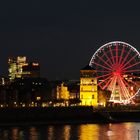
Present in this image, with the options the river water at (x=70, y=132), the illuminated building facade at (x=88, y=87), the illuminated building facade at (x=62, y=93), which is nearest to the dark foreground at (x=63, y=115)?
the river water at (x=70, y=132)

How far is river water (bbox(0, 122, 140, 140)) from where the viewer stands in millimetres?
69938

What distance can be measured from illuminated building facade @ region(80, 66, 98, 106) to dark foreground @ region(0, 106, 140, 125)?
6696mm

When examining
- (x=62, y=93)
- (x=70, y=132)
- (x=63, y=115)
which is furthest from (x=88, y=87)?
(x=70, y=132)

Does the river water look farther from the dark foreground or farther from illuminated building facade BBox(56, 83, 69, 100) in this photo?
illuminated building facade BBox(56, 83, 69, 100)

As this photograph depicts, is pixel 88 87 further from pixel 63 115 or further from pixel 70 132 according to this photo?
pixel 70 132

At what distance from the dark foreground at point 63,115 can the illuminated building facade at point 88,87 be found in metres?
6.70

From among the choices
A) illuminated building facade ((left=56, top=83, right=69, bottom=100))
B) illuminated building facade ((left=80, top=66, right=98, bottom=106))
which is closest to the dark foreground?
illuminated building facade ((left=80, top=66, right=98, bottom=106))

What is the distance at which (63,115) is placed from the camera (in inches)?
3745

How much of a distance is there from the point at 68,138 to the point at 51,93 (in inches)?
1895

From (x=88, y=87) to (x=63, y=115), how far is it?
40.6 ft

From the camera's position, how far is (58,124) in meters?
90.3

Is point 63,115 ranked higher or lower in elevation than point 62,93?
lower

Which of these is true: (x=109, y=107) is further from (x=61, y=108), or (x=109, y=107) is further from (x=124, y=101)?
(x=61, y=108)

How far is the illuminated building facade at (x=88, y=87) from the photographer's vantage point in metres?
105
